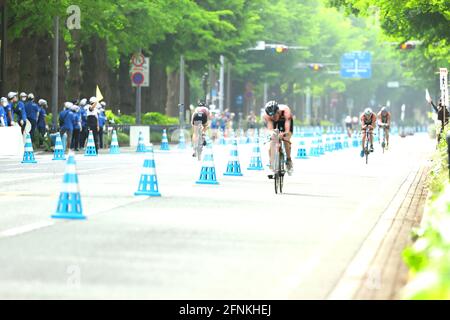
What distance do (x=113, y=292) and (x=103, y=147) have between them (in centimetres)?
4374

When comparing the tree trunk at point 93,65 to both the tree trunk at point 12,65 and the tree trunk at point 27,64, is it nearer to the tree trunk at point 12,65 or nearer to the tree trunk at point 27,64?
the tree trunk at point 27,64

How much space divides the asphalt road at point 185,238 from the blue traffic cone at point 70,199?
8.6 inches

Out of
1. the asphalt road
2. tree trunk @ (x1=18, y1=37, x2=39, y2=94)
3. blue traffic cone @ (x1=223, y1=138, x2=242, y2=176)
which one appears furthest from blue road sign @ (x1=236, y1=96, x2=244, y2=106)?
the asphalt road

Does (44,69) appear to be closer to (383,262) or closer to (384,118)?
(384,118)

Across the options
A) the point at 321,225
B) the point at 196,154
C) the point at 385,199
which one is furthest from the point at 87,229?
the point at 196,154

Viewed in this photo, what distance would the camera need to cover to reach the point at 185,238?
14.9 metres

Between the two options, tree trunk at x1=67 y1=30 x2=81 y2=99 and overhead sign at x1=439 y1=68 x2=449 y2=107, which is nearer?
overhead sign at x1=439 y1=68 x2=449 y2=107

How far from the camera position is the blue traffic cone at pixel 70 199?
1684 centimetres

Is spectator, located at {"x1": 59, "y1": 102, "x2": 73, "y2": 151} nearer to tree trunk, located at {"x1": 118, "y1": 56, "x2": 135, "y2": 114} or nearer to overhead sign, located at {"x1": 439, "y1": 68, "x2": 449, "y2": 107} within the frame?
overhead sign, located at {"x1": 439, "y1": 68, "x2": 449, "y2": 107}

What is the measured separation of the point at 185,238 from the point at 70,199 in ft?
8.87

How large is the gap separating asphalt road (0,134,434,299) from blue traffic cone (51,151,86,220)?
0.22 metres

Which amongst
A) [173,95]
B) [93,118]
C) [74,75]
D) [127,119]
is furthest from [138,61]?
[173,95]

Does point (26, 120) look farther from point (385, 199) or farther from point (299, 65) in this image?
point (299, 65)

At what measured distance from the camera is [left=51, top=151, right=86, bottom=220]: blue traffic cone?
16.8 meters
